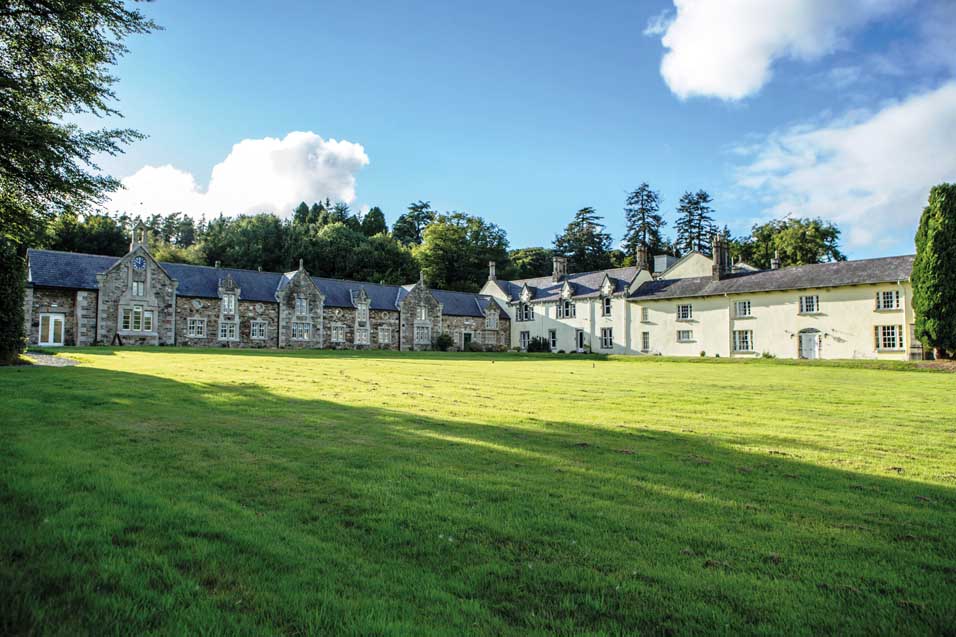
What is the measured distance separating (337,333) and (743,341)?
33.9 meters

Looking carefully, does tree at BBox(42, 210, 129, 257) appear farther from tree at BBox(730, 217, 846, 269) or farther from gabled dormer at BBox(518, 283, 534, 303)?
tree at BBox(730, 217, 846, 269)

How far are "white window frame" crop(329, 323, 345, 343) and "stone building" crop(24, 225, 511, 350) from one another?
9cm

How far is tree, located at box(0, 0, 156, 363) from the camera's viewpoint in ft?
30.3

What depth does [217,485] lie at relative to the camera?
551 cm

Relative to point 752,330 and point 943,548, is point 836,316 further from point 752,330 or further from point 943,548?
point 943,548

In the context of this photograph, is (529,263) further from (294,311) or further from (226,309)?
(226,309)

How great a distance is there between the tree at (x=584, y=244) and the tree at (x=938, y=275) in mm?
52104

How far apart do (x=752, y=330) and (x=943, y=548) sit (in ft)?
131

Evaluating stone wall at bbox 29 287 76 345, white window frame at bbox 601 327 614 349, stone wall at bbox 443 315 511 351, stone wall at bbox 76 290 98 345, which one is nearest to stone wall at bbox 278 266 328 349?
stone wall at bbox 443 315 511 351

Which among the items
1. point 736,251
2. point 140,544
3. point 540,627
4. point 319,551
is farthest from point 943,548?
point 736,251

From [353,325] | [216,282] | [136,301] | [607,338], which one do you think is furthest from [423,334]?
[136,301]

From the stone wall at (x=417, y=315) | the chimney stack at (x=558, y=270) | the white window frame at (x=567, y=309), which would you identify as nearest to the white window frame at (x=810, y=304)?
the white window frame at (x=567, y=309)

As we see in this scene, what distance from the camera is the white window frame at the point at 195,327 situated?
42.9 m

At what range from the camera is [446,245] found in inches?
2965
